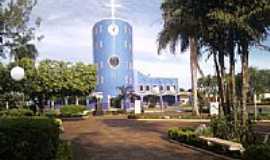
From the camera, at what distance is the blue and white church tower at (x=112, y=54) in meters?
86.5

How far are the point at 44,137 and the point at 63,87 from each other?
29835 mm

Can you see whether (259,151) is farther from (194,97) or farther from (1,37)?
(194,97)

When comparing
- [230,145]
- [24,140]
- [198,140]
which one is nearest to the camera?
[24,140]

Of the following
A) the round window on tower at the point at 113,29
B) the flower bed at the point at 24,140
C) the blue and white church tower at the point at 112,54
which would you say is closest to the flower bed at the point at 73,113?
the flower bed at the point at 24,140

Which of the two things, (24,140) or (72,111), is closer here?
(24,140)

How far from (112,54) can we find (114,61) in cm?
154

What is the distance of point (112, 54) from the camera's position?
87062 mm

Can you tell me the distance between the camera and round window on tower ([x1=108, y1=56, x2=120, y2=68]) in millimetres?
87425

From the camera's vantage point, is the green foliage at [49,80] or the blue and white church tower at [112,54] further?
the blue and white church tower at [112,54]

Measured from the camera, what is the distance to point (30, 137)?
30.5 ft

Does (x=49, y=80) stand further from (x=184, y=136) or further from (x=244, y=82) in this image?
(x=244, y=82)

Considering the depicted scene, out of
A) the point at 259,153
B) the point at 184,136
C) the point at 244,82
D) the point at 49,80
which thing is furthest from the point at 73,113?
the point at 259,153

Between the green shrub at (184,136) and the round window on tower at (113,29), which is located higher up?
the round window on tower at (113,29)

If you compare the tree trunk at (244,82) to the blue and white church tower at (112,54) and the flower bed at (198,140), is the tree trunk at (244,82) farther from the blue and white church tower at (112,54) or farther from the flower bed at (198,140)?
the blue and white church tower at (112,54)
